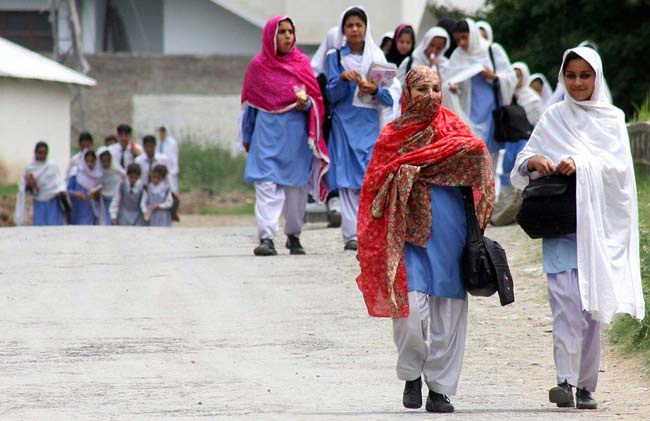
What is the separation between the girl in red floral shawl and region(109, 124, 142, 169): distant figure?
49.2 feet

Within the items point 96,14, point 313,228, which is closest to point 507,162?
point 313,228

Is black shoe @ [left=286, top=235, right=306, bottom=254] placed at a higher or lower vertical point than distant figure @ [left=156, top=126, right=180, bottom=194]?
lower

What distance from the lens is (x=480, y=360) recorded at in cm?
921

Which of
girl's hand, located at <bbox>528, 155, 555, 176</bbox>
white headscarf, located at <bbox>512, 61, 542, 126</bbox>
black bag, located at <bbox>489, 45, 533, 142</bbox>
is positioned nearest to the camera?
girl's hand, located at <bbox>528, 155, 555, 176</bbox>

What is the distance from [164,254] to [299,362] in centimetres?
542

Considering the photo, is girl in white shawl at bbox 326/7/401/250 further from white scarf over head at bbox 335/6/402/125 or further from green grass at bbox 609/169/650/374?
green grass at bbox 609/169/650/374

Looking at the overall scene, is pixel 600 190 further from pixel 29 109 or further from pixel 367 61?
pixel 29 109

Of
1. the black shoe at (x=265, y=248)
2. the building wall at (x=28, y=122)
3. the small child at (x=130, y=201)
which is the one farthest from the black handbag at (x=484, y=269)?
the building wall at (x=28, y=122)

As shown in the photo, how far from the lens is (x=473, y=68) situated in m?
15.7

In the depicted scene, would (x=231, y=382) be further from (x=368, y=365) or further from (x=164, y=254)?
(x=164, y=254)

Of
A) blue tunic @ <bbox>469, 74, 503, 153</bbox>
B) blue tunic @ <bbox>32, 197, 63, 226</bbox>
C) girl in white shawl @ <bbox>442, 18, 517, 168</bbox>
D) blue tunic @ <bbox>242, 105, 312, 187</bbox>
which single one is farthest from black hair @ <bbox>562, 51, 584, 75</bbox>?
blue tunic @ <bbox>32, 197, 63, 226</bbox>

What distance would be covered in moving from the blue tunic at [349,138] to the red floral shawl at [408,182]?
6144mm

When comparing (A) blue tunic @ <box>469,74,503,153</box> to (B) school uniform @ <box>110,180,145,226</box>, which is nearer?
(A) blue tunic @ <box>469,74,503,153</box>

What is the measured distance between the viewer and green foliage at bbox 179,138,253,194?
101 ft
